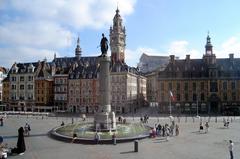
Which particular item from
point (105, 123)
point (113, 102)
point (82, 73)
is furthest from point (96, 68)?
point (105, 123)

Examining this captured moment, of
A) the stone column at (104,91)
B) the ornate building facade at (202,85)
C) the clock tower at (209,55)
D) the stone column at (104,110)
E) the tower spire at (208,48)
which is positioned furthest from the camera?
the tower spire at (208,48)

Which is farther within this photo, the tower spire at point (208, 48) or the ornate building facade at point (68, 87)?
the ornate building facade at point (68, 87)

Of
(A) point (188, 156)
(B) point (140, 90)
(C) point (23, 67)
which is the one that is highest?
(C) point (23, 67)

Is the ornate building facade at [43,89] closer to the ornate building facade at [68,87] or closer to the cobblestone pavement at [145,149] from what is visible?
the ornate building facade at [68,87]

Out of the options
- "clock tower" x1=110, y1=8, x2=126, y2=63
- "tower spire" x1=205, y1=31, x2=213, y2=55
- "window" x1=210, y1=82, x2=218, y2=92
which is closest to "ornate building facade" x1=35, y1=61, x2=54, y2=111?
"clock tower" x1=110, y1=8, x2=126, y2=63

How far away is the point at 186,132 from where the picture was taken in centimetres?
4172

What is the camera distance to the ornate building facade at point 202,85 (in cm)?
8125

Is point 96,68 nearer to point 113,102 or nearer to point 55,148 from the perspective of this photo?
point 113,102

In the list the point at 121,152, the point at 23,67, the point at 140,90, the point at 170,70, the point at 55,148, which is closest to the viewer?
the point at 121,152

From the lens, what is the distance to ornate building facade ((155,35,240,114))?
8125 centimetres

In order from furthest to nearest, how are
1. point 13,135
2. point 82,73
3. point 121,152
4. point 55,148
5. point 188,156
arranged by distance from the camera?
point 82,73 → point 13,135 → point 55,148 → point 121,152 → point 188,156

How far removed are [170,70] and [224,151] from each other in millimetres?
A: 57236

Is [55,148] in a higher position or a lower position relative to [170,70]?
lower

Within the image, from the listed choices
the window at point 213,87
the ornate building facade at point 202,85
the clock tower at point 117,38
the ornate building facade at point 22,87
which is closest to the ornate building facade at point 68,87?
the ornate building facade at point 22,87
